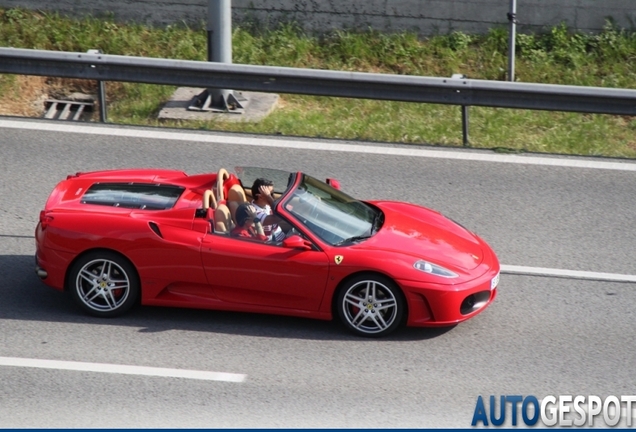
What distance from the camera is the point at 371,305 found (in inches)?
352

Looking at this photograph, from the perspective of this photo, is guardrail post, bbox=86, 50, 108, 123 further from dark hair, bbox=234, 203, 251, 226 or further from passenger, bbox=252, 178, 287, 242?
dark hair, bbox=234, 203, 251, 226

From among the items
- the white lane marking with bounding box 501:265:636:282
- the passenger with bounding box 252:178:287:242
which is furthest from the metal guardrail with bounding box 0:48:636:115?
the passenger with bounding box 252:178:287:242

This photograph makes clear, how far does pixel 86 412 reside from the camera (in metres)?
7.93

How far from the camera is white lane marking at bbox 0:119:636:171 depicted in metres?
12.7

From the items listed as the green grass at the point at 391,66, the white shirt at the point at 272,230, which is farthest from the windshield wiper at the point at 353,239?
the green grass at the point at 391,66

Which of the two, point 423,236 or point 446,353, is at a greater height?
point 423,236

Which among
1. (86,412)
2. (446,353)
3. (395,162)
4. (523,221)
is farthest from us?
(395,162)

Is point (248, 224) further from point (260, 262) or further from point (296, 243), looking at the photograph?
point (296, 243)

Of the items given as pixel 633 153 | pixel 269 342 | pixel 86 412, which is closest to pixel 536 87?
pixel 633 153

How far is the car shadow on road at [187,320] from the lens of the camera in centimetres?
915

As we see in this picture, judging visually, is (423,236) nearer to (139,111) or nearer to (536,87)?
(536,87)

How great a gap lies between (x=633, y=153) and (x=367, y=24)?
439 cm

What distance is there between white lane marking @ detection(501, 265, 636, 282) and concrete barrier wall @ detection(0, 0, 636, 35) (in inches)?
235
